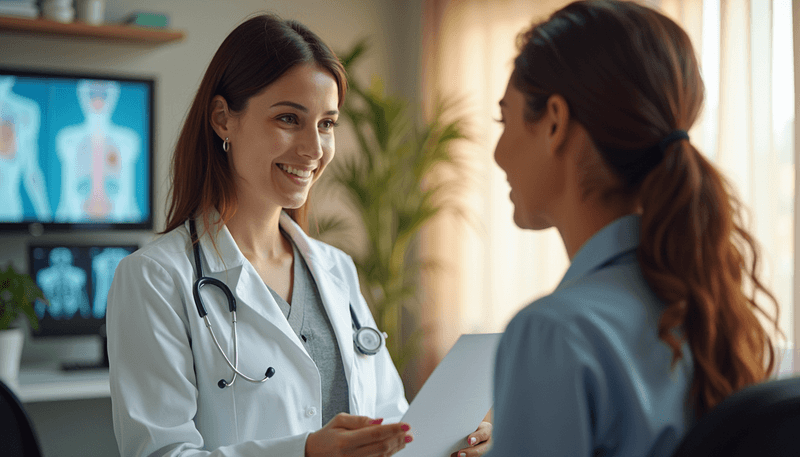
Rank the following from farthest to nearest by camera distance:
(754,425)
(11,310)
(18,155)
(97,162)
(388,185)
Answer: (388,185) → (97,162) → (18,155) → (11,310) → (754,425)

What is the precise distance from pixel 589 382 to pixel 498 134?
3.01 metres

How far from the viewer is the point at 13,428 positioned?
108 centimetres

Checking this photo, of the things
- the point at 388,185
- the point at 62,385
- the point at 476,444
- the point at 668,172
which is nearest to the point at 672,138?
the point at 668,172

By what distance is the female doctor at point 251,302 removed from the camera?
1.16 meters

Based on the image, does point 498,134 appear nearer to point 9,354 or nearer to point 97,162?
point 97,162

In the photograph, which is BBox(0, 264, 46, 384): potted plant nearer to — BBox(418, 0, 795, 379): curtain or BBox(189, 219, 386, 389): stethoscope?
BBox(189, 219, 386, 389): stethoscope

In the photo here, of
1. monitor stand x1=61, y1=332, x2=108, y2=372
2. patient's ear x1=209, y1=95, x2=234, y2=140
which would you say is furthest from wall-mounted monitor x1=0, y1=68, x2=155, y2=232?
patient's ear x1=209, y1=95, x2=234, y2=140

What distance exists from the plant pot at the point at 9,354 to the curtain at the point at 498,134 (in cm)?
200

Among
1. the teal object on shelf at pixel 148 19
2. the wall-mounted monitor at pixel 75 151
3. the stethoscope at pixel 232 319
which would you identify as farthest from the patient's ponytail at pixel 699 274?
the teal object on shelf at pixel 148 19

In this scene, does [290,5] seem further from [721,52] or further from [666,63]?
[666,63]

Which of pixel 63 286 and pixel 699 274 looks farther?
pixel 63 286

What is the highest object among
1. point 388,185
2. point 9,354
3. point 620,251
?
point 620,251

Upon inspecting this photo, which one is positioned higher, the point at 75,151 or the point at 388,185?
the point at 75,151

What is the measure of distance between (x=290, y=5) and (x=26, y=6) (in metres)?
1.32
